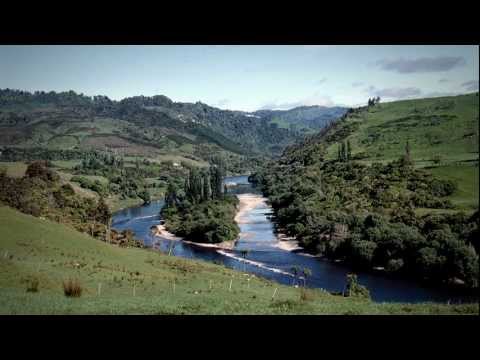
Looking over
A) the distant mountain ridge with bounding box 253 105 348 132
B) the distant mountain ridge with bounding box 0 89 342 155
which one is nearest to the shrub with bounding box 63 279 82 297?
the distant mountain ridge with bounding box 0 89 342 155

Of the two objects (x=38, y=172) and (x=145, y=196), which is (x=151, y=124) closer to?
(x=145, y=196)

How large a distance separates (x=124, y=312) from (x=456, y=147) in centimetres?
712

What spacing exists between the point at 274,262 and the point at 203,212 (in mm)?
16609

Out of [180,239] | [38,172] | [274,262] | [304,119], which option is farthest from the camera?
[304,119]

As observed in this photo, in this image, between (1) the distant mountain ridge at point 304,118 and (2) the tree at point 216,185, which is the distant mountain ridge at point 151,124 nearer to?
(1) the distant mountain ridge at point 304,118

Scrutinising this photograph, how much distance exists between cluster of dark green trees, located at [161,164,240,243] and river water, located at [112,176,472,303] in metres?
1.35

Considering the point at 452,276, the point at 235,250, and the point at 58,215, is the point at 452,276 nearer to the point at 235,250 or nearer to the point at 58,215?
the point at 235,250

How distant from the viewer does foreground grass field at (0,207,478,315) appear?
6.28m

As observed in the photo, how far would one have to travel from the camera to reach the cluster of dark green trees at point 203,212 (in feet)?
101

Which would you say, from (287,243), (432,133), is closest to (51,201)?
(287,243)

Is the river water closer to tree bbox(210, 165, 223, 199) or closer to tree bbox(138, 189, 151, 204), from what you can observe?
tree bbox(210, 165, 223, 199)

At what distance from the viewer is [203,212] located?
124 feet

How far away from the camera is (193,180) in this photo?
1769 inches
